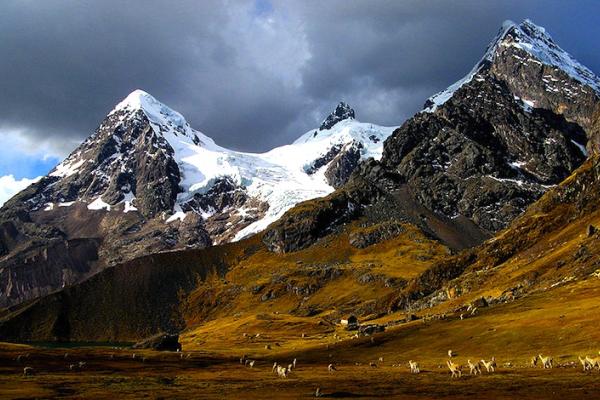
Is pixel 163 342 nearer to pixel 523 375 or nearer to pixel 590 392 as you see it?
pixel 523 375

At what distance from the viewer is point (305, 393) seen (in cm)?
5825

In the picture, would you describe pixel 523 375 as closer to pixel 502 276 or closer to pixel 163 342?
pixel 163 342

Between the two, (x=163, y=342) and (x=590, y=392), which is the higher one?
(x=163, y=342)

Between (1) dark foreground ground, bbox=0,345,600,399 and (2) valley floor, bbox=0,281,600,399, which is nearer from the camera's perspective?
(1) dark foreground ground, bbox=0,345,600,399

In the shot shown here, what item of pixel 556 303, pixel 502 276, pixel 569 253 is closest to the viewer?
pixel 556 303

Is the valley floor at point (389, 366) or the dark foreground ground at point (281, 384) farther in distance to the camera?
the valley floor at point (389, 366)

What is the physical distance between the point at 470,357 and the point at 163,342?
8273 cm

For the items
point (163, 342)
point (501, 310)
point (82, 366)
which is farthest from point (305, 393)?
point (163, 342)

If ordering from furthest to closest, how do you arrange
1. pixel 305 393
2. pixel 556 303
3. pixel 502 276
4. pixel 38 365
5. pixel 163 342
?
pixel 502 276
pixel 163 342
pixel 556 303
pixel 38 365
pixel 305 393

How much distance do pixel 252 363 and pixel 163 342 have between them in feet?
165

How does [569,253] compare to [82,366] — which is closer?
[82,366]

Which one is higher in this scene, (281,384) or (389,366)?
(281,384)

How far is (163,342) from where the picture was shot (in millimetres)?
146375

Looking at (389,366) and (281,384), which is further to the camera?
(389,366)
